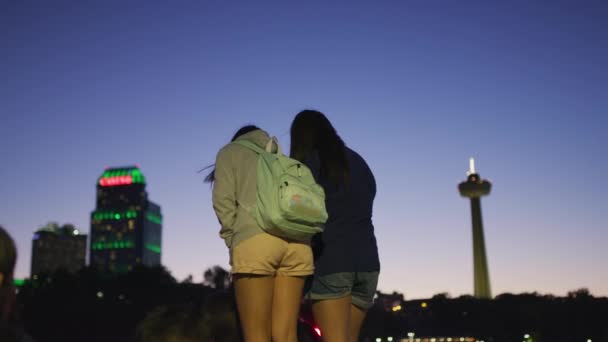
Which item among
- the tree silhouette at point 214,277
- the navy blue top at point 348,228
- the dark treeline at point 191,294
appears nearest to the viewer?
the navy blue top at point 348,228

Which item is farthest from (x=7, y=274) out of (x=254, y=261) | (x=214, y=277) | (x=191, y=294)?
(x=214, y=277)

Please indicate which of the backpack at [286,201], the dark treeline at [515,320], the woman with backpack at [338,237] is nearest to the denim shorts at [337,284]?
the woman with backpack at [338,237]

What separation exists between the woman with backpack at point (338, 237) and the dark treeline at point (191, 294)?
49.8 m

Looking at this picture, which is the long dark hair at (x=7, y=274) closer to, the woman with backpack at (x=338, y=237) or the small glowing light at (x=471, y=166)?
the woman with backpack at (x=338, y=237)

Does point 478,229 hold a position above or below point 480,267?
above

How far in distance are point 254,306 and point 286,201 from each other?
0.67 metres

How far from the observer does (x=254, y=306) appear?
464 centimetres

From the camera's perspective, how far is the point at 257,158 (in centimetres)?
496

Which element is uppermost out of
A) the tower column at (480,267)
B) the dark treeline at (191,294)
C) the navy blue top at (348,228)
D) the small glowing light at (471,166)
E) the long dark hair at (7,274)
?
the small glowing light at (471,166)

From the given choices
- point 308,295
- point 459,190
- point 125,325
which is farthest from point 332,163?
point 459,190

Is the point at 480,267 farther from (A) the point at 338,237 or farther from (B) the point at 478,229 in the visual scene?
(A) the point at 338,237

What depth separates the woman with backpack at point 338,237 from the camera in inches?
200

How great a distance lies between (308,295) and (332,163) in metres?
0.91

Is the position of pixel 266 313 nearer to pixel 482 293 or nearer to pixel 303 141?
pixel 303 141
